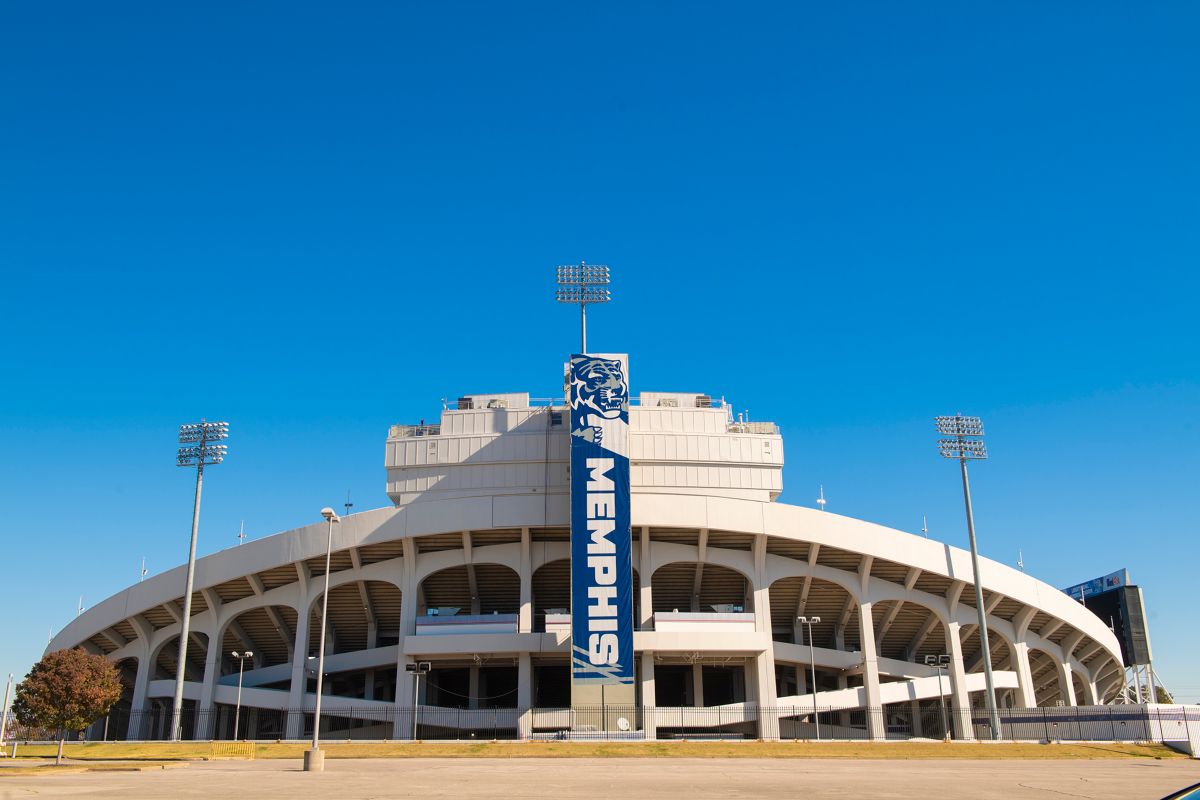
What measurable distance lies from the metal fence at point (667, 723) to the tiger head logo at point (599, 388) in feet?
52.8

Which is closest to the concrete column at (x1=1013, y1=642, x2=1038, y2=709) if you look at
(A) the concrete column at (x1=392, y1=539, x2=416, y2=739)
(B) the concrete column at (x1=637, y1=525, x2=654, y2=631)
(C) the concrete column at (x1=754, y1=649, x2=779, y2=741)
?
(C) the concrete column at (x1=754, y1=649, x2=779, y2=741)

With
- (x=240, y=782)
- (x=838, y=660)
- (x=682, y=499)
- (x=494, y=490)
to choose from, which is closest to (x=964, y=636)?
→ (x=838, y=660)

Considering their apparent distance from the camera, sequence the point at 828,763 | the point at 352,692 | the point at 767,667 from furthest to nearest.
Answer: the point at 352,692 < the point at 767,667 < the point at 828,763

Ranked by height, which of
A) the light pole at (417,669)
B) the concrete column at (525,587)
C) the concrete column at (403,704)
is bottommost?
the concrete column at (403,704)

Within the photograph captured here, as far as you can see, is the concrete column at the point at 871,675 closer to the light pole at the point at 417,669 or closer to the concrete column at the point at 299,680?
the light pole at the point at 417,669

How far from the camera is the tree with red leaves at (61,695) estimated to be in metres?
39.1

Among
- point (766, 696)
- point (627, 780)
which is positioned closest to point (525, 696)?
point (766, 696)

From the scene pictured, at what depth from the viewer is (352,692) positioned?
65.4 meters

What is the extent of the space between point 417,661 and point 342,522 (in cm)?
910

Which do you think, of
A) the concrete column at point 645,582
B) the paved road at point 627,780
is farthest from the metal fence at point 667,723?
the paved road at point 627,780

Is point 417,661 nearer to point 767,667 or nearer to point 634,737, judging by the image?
A: point 634,737

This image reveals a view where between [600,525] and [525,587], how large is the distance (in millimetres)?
6605

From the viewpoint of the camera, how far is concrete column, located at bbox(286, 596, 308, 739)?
53.5 metres

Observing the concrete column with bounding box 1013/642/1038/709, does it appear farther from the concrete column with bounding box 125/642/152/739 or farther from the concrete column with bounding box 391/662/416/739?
the concrete column with bounding box 125/642/152/739
